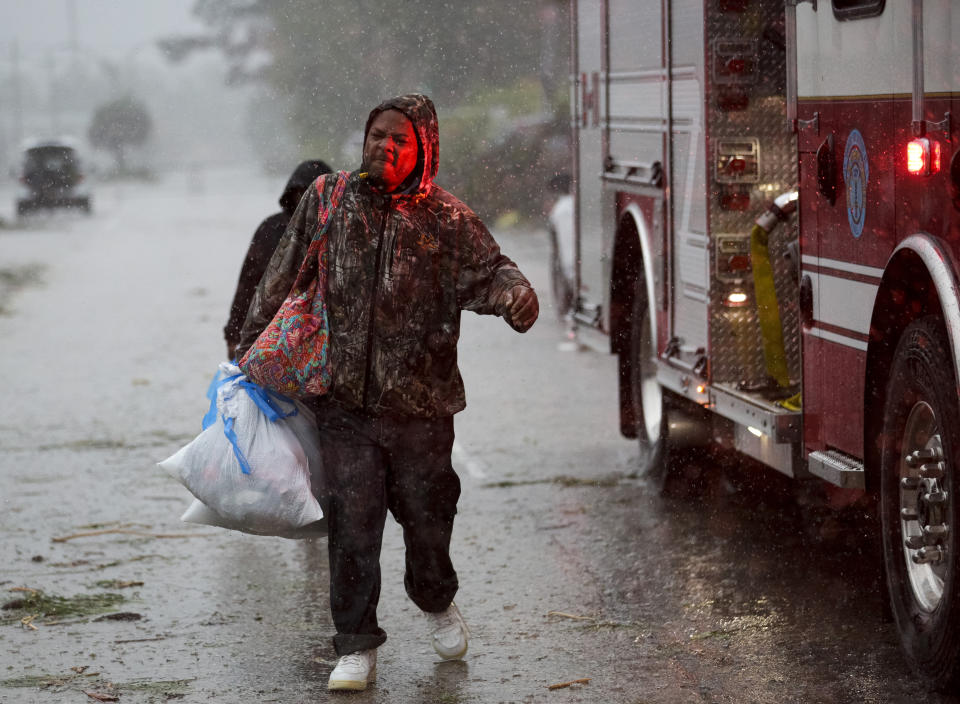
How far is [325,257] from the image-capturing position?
5.29 meters

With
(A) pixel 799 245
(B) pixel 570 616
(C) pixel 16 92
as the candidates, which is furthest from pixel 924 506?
(C) pixel 16 92

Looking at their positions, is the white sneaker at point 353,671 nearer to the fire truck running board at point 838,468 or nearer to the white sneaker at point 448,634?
the white sneaker at point 448,634

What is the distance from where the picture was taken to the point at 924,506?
4.96 meters

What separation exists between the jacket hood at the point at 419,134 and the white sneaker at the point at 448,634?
4.47 ft

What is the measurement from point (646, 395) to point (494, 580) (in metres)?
2.16

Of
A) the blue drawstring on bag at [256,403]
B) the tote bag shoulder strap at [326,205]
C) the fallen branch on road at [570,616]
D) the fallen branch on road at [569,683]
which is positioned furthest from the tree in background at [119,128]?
the fallen branch on road at [569,683]

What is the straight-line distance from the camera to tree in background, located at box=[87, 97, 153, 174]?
204ft

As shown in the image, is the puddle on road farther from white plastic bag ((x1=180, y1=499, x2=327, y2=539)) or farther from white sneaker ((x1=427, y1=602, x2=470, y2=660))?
white sneaker ((x1=427, y1=602, x2=470, y2=660))

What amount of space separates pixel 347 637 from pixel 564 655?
75 centimetres

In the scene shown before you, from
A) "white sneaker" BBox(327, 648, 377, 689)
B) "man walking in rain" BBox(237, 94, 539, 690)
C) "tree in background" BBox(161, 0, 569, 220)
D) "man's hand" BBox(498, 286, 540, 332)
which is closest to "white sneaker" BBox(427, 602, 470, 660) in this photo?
"man walking in rain" BBox(237, 94, 539, 690)

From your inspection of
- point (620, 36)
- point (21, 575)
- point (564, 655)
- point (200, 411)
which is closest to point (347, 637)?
point (564, 655)

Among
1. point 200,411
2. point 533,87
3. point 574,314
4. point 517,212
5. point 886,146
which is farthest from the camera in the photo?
point 533,87

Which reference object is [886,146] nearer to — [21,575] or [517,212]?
[21,575]

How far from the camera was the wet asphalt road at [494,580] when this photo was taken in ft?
17.3
